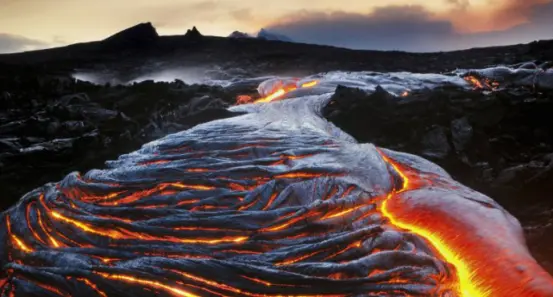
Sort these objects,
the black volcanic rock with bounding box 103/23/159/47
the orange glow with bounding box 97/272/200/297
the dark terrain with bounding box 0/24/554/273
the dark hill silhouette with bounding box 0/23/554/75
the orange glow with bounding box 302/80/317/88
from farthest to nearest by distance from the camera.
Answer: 1. the black volcanic rock with bounding box 103/23/159/47
2. the dark hill silhouette with bounding box 0/23/554/75
3. the orange glow with bounding box 302/80/317/88
4. the dark terrain with bounding box 0/24/554/273
5. the orange glow with bounding box 97/272/200/297

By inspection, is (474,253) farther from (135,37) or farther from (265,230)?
(135,37)

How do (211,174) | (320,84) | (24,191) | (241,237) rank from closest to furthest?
1. (241,237)
2. (211,174)
3. (24,191)
4. (320,84)

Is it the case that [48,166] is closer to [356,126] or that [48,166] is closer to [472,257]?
[356,126]

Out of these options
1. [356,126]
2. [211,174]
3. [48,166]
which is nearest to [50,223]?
[211,174]

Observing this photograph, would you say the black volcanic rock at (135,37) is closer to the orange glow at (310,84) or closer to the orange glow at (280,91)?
the orange glow at (280,91)

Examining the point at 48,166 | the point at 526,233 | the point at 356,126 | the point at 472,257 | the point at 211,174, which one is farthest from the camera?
the point at 356,126

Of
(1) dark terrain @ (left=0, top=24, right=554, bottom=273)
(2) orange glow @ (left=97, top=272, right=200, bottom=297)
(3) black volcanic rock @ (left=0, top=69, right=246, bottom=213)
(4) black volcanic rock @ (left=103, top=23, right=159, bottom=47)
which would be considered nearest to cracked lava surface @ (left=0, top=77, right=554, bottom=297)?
(2) orange glow @ (left=97, top=272, right=200, bottom=297)

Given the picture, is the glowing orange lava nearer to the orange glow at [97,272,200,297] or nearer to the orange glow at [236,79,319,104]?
the orange glow at [97,272,200,297]

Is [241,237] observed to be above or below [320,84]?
below
